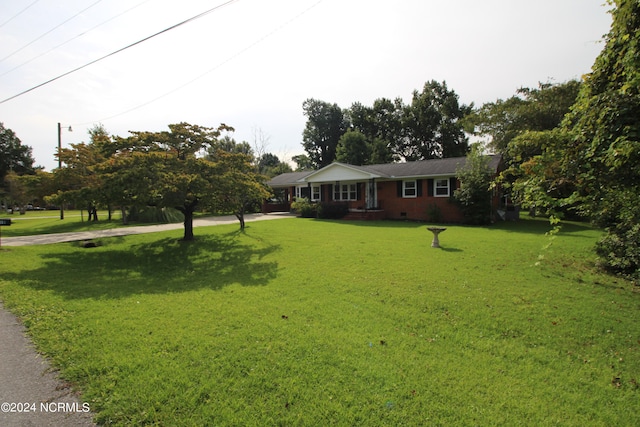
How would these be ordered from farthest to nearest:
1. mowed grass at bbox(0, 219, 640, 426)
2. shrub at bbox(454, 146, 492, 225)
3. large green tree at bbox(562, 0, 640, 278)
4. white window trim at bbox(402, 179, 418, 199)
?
white window trim at bbox(402, 179, 418, 199), shrub at bbox(454, 146, 492, 225), large green tree at bbox(562, 0, 640, 278), mowed grass at bbox(0, 219, 640, 426)

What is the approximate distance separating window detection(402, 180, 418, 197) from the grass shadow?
13.4 metres

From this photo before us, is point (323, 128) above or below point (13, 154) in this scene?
above

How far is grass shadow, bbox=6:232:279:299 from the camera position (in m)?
6.60

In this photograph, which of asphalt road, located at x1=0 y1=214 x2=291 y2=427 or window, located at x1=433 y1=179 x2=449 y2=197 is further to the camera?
window, located at x1=433 y1=179 x2=449 y2=197

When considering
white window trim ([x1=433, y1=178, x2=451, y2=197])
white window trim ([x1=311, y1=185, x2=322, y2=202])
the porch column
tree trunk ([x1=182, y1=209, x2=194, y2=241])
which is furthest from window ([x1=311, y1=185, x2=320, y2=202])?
tree trunk ([x1=182, y1=209, x2=194, y2=241])

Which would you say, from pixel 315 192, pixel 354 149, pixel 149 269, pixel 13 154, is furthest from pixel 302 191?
pixel 13 154

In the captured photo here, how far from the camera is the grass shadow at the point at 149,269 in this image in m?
6.60

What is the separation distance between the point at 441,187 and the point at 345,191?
24.5 feet

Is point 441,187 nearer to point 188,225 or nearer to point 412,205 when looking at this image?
point 412,205

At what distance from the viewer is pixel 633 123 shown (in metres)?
3.21

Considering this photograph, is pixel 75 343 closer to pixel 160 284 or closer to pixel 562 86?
pixel 160 284

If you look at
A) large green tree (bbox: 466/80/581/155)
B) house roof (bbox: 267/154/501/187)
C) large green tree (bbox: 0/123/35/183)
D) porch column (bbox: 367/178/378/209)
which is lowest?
porch column (bbox: 367/178/378/209)

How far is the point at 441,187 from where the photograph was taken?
2031 centimetres

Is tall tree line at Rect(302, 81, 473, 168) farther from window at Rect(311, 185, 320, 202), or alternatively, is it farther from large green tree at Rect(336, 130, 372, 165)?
window at Rect(311, 185, 320, 202)
